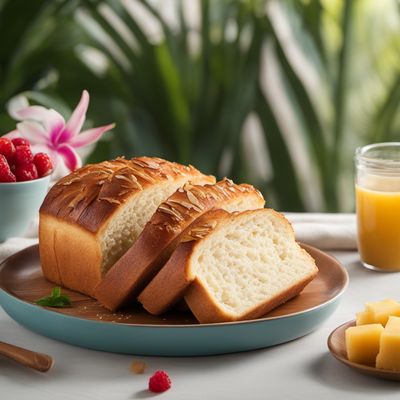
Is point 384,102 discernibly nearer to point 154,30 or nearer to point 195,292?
point 154,30

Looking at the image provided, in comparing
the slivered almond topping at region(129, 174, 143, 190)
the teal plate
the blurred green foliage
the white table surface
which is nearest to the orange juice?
the teal plate

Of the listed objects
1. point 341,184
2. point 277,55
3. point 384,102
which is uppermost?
point 277,55

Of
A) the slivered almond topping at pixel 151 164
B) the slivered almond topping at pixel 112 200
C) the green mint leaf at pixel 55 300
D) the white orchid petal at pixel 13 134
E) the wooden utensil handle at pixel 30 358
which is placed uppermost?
the slivered almond topping at pixel 151 164

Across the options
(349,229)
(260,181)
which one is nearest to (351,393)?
(349,229)

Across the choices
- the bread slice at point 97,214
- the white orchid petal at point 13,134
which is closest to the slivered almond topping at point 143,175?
the bread slice at point 97,214

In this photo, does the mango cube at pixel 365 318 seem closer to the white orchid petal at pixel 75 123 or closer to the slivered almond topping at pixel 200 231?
the slivered almond topping at pixel 200 231

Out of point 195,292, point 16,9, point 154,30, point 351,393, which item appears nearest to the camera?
point 351,393

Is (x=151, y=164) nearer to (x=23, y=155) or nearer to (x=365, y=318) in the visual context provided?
(x=23, y=155)
